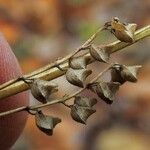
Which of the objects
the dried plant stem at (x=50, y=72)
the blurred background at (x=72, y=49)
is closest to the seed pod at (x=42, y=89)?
the dried plant stem at (x=50, y=72)

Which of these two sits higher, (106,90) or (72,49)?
(106,90)

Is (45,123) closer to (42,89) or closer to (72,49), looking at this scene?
(42,89)

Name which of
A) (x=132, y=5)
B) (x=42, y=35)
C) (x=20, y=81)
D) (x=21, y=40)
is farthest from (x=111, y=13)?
(x=20, y=81)

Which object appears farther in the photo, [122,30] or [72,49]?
[72,49]

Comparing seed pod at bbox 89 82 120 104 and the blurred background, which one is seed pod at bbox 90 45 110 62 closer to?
seed pod at bbox 89 82 120 104

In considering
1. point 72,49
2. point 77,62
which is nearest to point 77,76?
point 77,62

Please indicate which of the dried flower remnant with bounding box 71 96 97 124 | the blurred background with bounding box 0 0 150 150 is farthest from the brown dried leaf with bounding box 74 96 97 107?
the blurred background with bounding box 0 0 150 150

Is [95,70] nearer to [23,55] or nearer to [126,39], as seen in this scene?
[23,55]

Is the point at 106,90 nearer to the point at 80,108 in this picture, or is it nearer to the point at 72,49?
the point at 80,108

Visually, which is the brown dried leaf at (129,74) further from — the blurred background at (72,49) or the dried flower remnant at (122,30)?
the blurred background at (72,49)
